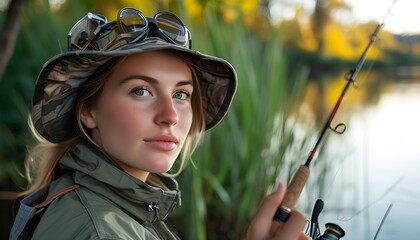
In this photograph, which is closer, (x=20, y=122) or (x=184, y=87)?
(x=184, y=87)

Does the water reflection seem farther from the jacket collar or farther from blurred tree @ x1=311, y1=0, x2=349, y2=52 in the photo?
blurred tree @ x1=311, y1=0, x2=349, y2=52

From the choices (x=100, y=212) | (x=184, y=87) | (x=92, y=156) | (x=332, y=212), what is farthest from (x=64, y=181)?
(x=332, y=212)

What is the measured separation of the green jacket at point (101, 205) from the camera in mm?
1017

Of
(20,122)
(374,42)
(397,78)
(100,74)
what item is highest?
(397,78)

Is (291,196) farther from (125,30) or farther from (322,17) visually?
(322,17)

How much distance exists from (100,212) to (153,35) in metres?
0.40

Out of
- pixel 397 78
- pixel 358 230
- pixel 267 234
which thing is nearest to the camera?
pixel 267 234

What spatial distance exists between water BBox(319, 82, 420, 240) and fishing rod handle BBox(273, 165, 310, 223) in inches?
9.2

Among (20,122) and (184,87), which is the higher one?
(184,87)

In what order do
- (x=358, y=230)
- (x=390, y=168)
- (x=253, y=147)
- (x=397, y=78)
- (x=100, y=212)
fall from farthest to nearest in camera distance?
(x=397, y=78) < (x=390, y=168) < (x=253, y=147) < (x=358, y=230) < (x=100, y=212)

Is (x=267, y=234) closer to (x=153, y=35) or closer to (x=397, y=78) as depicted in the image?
(x=153, y=35)

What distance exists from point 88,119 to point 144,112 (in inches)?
6.6

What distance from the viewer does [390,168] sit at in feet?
17.0

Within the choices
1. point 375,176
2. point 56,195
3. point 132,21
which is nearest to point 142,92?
point 132,21
